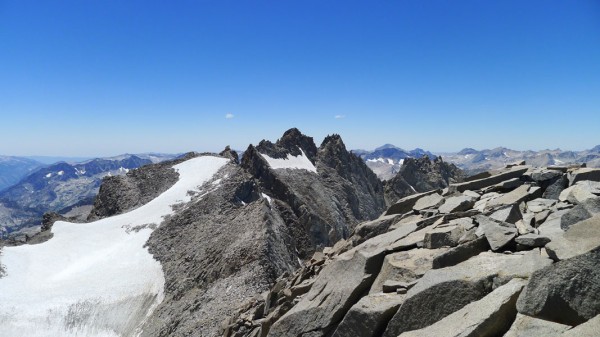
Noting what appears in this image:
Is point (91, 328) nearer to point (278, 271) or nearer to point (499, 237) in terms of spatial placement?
point (278, 271)

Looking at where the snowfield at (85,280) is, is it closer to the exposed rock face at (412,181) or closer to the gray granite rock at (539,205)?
the gray granite rock at (539,205)

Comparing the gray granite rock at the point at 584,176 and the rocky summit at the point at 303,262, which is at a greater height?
the gray granite rock at the point at 584,176


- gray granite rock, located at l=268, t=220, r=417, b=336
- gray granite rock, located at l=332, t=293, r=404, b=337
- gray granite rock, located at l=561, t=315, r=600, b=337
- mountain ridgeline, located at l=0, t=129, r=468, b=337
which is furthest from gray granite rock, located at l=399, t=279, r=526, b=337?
mountain ridgeline, located at l=0, t=129, r=468, b=337

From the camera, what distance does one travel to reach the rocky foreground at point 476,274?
9.24 metres

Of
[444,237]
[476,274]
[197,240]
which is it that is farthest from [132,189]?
[476,274]

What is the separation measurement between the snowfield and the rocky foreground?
26141 millimetres

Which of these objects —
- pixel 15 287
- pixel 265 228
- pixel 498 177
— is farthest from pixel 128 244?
pixel 498 177

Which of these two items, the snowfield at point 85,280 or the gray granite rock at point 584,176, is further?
the snowfield at point 85,280

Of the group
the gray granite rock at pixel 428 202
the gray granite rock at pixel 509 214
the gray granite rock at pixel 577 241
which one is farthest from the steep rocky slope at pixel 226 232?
the gray granite rock at pixel 577 241

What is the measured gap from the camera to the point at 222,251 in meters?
46.0

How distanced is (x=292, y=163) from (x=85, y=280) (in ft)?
291

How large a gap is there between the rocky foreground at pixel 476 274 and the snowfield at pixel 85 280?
26141 millimetres

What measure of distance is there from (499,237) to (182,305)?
34.1 metres

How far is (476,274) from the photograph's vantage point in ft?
39.2
